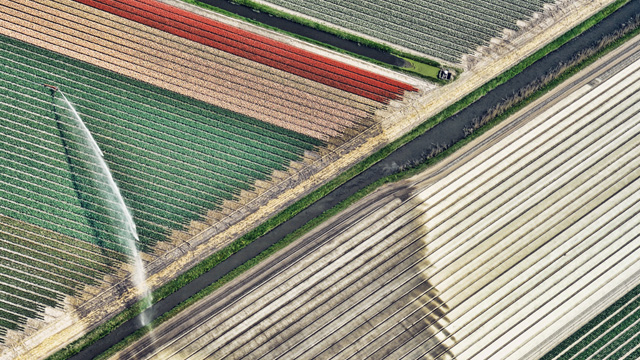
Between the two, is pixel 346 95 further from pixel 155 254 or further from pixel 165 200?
pixel 155 254

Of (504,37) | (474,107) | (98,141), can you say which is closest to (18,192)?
(98,141)

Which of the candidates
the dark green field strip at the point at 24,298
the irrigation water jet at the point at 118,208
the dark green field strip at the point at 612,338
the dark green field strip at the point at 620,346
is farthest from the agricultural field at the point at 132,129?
the dark green field strip at the point at 620,346

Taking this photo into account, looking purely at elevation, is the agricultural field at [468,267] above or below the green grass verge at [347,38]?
below

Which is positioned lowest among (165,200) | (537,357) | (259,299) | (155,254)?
(537,357)

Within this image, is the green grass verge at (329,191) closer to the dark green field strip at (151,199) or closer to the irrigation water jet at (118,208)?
the irrigation water jet at (118,208)

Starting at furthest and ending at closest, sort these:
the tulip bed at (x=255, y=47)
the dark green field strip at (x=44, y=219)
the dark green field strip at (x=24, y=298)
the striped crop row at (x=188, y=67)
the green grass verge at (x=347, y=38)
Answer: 1. the green grass verge at (x=347, y=38)
2. the tulip bed at (x=255, y=47)
3. the striped crop row at (x=188, y=67)
4. the dark green field strip at (x=44, y=219)
5. the dark green field strip at (x=24, y=298)

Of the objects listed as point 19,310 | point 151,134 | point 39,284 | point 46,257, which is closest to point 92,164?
point 151,134
